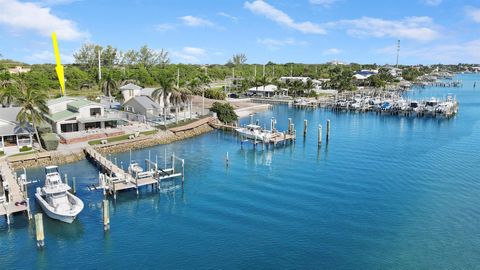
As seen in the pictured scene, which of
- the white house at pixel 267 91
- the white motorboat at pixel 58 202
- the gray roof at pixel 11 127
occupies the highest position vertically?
the white house at pixel 267 91

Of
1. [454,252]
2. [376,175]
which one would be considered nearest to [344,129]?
[376,175]

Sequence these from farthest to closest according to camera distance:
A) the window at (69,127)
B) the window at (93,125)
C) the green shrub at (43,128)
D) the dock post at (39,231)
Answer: the window at (93,125) < the window at (69,127) < the green shrub at (43,128) < the dock post at (39,231)

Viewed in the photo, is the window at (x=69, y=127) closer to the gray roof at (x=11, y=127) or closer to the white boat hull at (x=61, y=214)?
the gray roof at (x=11, y=127)

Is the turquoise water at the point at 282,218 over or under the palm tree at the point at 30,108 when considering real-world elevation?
under

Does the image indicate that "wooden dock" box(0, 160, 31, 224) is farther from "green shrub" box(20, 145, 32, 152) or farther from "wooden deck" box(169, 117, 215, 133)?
"wooden deck" box(169, 117, 215, 133)

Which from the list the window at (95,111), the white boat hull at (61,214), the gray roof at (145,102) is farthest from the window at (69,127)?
the white boat hull at (61,214)
